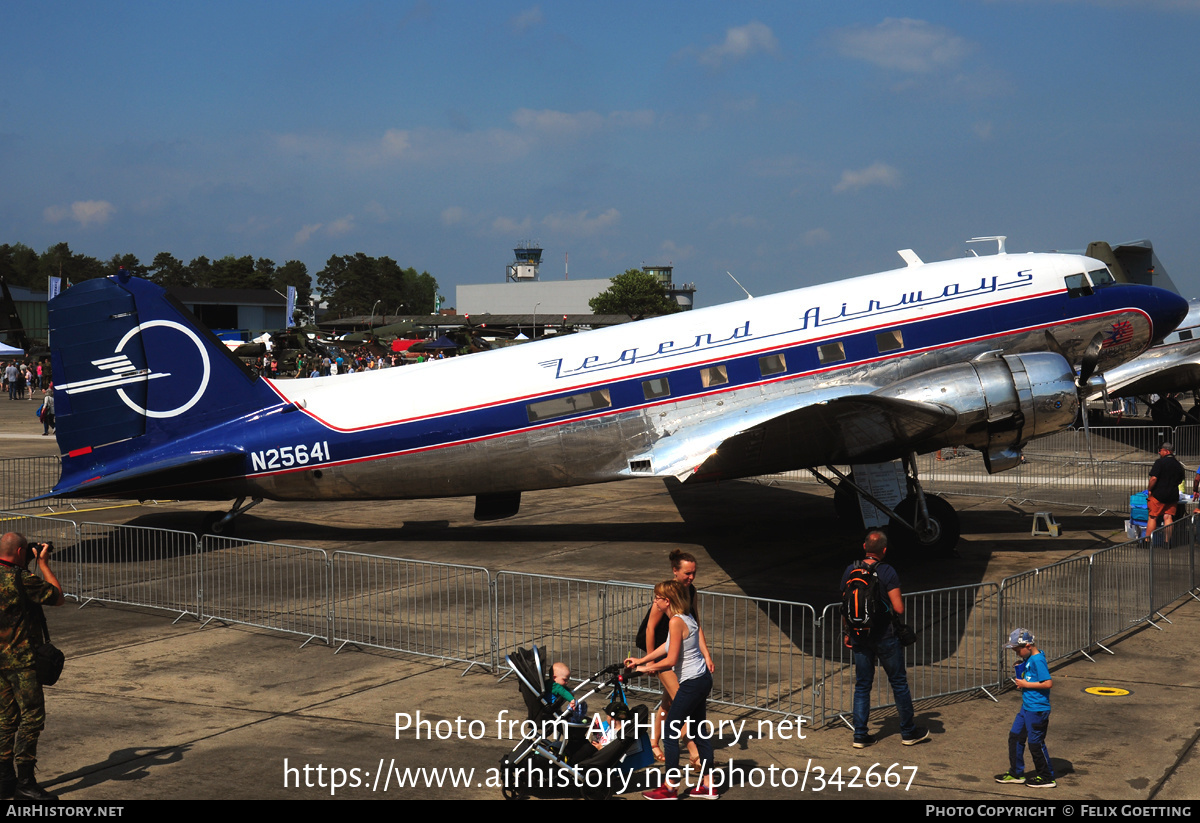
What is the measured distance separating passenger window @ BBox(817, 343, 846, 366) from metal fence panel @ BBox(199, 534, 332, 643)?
→ 26.5ft

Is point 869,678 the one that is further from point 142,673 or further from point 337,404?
point 337,404

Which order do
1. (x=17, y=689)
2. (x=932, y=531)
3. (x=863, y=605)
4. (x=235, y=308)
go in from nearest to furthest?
(x=17, y=689) < (x=863, y=605) < (x=932, y=531) < (x=235, y=308)

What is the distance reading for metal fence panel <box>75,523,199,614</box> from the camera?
13445 mm

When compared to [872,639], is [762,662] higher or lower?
lower

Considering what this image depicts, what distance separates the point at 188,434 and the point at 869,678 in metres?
12.5

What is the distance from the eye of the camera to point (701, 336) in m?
15.4

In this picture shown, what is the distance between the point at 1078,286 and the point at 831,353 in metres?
4.29

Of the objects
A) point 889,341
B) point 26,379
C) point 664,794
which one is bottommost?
point 664,794

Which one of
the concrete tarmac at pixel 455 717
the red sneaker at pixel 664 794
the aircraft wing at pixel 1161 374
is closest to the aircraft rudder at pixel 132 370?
the concrete tarmac at pixel 455 717

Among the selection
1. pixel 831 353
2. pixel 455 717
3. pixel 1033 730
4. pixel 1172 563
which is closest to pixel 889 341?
pixel 831 353

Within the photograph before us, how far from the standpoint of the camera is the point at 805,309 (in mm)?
15219

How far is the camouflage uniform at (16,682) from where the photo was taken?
6895 mm

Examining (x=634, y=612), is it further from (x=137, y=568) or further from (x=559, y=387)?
(x=137, y=568)
